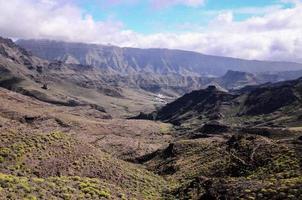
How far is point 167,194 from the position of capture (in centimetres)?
6178

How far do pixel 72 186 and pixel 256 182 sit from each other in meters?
21.8

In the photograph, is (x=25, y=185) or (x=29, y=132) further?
(x=29, y=132)

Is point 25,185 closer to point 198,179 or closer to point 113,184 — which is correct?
point 113,184

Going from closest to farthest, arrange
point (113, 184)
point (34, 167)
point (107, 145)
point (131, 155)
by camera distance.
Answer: point (34, 167), point (113, 184), point (131, 155), point (107, 145)

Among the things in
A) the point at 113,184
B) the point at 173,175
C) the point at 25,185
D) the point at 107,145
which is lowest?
the point at 107,145

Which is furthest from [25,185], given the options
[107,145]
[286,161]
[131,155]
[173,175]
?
[107,145]

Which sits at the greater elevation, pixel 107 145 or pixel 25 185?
pixel 25 185

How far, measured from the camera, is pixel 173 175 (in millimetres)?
84500

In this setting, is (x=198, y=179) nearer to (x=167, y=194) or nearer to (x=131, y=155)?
(x=167, y=194)

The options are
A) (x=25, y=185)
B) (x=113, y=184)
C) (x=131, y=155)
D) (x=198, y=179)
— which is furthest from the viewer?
(x=131, y=155)

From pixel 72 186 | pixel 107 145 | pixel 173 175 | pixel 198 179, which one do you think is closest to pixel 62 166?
pixel 72 186

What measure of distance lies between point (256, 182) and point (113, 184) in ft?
58.2

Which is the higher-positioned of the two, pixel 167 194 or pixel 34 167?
pixel 34 167

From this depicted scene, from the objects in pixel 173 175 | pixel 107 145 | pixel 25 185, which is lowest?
pixel 107 145
